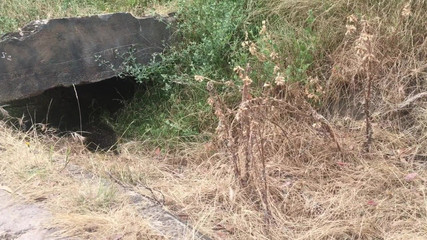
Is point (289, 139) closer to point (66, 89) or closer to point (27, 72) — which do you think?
point (27, 72)

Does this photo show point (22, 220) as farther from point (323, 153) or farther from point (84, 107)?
point (84, 107)

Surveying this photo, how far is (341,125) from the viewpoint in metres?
3.51

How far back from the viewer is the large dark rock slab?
3768 mm

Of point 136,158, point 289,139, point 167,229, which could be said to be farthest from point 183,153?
point 167,229

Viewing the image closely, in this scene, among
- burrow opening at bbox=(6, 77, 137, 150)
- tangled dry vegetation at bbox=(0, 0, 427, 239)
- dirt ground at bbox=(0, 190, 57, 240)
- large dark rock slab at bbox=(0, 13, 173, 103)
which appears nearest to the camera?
dirt ground at bbox=(0, 190, 57, 240)

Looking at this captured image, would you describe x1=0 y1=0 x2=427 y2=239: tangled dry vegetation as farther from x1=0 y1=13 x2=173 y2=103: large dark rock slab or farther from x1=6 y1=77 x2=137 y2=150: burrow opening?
x1=6 y1=77 x2=137 y2=150: burrow opening

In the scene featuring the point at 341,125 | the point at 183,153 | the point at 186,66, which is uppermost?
the point at 186,66

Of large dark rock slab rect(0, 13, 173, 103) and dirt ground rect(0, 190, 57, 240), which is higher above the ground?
large dark rock slab rect(0, 13, 173, 103)

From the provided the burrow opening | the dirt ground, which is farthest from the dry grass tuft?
the burrow opening

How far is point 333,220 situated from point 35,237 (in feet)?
Answer: 5.18

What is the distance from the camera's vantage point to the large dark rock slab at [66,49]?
3.77m

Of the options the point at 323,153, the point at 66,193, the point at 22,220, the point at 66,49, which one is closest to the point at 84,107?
the point at 66,49

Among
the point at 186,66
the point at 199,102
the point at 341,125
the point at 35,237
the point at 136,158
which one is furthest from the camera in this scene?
the point at 186,66

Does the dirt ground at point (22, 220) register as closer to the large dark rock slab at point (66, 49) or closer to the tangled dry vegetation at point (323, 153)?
the tangled dry vegetation at point (323, 153)
